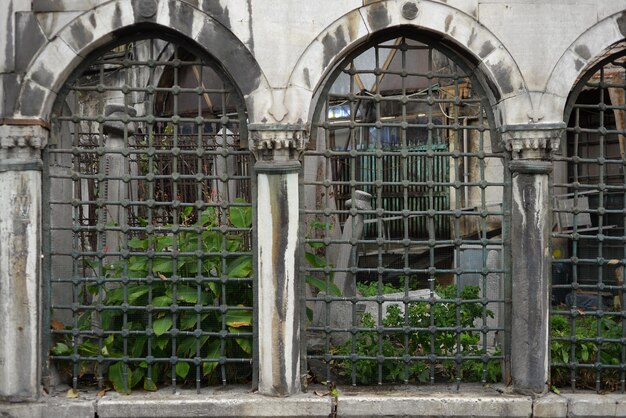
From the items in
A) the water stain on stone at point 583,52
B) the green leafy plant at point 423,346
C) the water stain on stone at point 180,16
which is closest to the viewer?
the water stain on stone at point 180,16

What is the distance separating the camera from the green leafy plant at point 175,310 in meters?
6.34

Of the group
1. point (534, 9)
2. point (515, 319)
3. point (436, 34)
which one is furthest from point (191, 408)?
point (534, 9)

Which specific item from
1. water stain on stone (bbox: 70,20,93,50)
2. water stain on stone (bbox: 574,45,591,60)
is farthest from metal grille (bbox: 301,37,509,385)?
water stain on stone (bbox: 70,20,93,50)

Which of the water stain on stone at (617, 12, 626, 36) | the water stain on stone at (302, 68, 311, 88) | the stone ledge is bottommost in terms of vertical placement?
the stone ledge

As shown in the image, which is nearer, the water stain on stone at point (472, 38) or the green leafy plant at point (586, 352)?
the water stain on stone at point (472, 38)

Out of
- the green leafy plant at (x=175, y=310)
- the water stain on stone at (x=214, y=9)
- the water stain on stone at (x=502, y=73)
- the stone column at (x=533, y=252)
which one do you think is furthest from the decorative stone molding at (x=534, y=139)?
the water stain on stone at (x=214, y=9)

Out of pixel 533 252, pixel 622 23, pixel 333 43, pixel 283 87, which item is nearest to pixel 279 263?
pixel 283 87

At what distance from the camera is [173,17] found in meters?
6.19

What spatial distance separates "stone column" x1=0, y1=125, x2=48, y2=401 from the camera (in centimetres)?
614

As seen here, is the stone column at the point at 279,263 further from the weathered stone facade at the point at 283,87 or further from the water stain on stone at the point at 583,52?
the water stain on stone at the point at 583,52

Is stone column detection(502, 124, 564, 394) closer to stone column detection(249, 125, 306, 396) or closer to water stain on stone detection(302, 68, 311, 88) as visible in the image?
water stain on stone detection(302, 68, 311, 88)

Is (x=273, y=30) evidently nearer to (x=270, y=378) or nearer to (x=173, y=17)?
(x=173, y=17)

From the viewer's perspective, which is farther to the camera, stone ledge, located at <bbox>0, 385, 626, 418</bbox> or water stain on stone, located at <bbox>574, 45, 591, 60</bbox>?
water stain on stone, located at <bbox>574, 45, 591, 60</bbox>

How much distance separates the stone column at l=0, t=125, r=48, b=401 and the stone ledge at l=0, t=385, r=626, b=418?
247 mm
